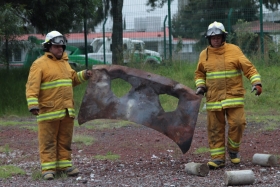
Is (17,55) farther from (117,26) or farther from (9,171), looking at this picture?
(9,171)

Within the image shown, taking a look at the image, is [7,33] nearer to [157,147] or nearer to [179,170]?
[157,147]

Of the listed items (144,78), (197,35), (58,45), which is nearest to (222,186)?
(144,78)

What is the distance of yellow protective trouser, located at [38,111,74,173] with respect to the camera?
24.0 feet

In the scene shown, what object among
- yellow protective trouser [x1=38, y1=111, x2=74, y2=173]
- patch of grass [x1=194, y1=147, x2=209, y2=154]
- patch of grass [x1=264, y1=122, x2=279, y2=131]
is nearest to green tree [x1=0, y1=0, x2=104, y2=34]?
patch of grass [x1=264, y1=122, x2=279, y2=131]

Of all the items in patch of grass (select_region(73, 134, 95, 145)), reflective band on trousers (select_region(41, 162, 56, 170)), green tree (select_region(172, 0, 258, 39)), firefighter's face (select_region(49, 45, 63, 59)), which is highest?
green tree (select_region(172, 0, 258, 39))

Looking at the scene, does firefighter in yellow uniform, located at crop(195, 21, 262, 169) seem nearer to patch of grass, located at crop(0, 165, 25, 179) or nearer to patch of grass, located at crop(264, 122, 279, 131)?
patch of grass, located at crop(0, 165, 25, 179)

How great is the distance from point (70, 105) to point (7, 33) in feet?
24.8

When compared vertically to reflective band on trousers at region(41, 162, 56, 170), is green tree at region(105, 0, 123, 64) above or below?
above

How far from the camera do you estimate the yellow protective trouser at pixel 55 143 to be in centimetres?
730

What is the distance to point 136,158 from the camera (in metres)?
8.65

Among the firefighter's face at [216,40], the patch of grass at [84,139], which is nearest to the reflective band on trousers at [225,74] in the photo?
the firefighter's face at [216,40]

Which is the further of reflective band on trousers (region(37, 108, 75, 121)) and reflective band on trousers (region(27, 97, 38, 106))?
reflective band on trousers (region(37, 108, 75, 121))

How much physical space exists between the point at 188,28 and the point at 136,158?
34.4 feet

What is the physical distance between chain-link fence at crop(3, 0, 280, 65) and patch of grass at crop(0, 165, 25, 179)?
9.76m
